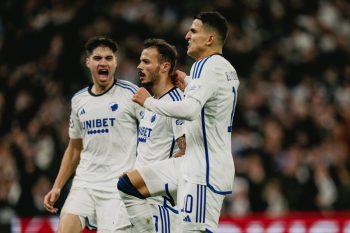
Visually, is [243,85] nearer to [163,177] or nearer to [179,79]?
[179,79]

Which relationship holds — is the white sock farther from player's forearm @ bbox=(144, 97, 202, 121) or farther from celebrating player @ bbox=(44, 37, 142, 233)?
player's forearm @ bbox=(144, 97, 202, 121)

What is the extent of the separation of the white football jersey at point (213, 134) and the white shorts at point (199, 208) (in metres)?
0.05

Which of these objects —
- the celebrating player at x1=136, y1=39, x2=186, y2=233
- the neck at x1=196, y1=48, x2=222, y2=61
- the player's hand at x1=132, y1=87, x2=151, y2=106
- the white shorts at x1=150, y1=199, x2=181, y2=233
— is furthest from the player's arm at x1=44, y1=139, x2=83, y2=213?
the neck at x1=196, y1=48, x2=222, y2=61

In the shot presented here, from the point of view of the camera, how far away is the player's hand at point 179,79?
27.2ft

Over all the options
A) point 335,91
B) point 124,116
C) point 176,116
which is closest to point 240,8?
point 335,91

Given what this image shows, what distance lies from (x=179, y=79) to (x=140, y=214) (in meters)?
1.20

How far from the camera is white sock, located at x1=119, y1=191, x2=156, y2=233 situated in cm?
811

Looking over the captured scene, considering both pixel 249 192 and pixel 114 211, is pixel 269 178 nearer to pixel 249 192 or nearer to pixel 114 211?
pixel 249 192

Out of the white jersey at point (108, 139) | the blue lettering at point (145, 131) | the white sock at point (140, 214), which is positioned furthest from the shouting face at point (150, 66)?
the white sock at point (140, 214)

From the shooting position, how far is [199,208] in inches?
290

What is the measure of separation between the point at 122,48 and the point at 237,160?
3.35 meters

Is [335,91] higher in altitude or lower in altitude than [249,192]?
higher

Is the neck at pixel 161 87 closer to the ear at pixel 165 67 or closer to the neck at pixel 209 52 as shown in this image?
the ear at pixel 165 67

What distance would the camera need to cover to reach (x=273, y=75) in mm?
16688
